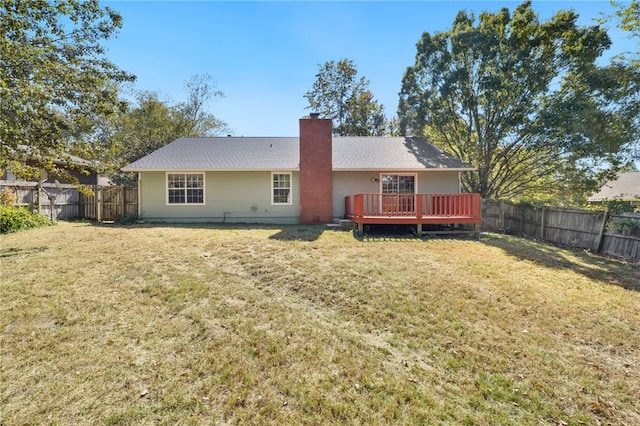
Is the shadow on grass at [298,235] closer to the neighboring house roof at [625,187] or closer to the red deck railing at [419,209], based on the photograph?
the red deck railing at [419,209]

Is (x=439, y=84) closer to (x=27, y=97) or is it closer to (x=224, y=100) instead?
(x=27, y=97)

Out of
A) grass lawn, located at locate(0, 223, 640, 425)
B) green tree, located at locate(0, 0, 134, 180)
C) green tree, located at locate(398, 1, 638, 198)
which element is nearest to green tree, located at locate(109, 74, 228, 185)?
green tree, located at locate(0, 0, 134, 180)

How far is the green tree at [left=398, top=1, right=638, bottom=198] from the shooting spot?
12.9 metres

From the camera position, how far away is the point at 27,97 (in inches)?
260

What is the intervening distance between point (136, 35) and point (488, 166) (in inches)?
641

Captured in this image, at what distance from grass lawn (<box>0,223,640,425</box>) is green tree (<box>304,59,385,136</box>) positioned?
24496 mm

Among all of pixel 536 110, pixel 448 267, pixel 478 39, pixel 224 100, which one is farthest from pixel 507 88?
pixel 224 100

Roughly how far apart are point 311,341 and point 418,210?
288 inches

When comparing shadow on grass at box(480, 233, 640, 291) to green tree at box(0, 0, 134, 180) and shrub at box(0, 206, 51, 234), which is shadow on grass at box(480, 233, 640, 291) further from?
shrub at box(0, 206, 51, 234)

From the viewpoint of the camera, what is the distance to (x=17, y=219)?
32.3ft

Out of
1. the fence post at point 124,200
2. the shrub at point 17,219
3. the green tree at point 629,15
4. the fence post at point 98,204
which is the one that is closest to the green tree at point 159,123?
the fence post at point 98,204

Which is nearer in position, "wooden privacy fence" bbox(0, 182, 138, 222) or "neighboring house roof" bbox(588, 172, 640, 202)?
"wooden privacy fence" bbox(0, 182, 138, 222)

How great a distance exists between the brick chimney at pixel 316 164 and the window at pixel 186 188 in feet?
15.1

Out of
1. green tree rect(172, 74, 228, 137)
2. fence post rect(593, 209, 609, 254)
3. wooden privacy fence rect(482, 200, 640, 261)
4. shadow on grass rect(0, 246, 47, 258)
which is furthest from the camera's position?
green tree rect(172, 74, 228, 137)
